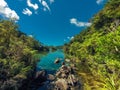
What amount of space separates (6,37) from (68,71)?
79.0 ft

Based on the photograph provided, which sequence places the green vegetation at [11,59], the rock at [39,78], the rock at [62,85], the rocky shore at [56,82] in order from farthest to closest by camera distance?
the rock at [39,78] → the rocky shore at [56,82] → the rock at [62,85] → the green vegetation at [11,59]

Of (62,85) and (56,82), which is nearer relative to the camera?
(62,85)

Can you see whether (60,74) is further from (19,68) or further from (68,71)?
(19,68)

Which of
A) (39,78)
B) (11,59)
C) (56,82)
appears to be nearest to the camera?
(11,59)

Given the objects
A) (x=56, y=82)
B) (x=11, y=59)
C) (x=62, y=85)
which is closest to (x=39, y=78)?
(x=56, y=82)

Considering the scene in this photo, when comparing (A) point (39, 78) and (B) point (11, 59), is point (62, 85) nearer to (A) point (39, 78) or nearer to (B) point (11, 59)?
(A) point (39, 78)

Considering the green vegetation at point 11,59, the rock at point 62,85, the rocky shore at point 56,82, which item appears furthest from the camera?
the rocky shore at point 56,82

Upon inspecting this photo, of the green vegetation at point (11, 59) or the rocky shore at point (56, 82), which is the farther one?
the rocky shore at point (56, 82)

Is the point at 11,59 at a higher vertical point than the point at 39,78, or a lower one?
higher

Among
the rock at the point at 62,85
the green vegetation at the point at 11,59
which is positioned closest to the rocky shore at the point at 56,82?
the rock at the point at 62,85

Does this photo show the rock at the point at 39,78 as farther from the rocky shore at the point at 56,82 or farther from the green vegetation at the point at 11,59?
the green vegetation at the point at 11,59

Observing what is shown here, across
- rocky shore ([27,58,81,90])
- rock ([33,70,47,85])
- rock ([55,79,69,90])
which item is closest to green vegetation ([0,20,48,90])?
rock ([33,70,47,85])

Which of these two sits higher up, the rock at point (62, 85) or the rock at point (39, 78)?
the rock at point (39, 78)

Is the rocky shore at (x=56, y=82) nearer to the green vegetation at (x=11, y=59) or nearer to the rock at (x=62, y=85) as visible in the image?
the rock at (x=62, y=85)
